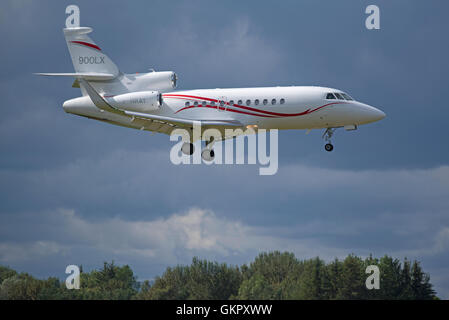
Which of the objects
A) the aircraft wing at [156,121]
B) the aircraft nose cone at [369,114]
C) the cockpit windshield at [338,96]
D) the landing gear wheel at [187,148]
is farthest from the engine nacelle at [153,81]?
the aircraft nose cone at [369,114]

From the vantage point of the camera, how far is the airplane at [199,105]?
5531 centimetres

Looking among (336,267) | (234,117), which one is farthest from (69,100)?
(336,267)

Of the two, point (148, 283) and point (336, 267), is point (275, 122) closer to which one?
point (336, 267)

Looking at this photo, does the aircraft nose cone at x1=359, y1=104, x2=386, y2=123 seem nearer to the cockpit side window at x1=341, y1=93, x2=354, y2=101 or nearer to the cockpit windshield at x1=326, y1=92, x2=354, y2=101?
the cockpit side window at x1=341, y1=93, x2=354, y2=101

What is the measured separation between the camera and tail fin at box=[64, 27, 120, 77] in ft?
202

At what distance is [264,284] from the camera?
8506 cm

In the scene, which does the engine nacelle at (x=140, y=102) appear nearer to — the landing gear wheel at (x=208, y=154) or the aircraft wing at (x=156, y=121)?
the aircraft wing at (x=156, y=121)

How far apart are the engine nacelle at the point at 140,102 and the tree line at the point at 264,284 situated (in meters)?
26.0

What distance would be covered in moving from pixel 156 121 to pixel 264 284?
35.1 meters

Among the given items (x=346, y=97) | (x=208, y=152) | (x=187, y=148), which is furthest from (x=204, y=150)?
(x=346, y=97)

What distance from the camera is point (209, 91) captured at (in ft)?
191

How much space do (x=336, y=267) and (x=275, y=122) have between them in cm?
3107

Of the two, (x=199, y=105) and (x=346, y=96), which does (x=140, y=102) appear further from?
(x=346, y=96)
